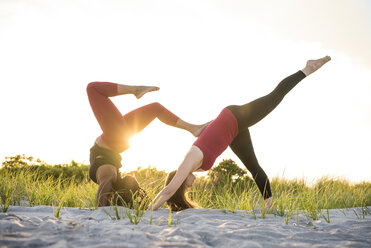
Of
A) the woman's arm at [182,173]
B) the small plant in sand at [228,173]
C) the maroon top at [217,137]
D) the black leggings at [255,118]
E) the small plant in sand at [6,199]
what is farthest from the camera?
the small plant in sand at [228,173]

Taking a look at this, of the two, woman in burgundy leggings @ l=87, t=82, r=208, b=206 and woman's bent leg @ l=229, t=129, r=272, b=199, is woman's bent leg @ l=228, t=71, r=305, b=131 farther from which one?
woman in burgundy leggings @ l=87, t=82, r=208, b=206

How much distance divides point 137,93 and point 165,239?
187 centimetres

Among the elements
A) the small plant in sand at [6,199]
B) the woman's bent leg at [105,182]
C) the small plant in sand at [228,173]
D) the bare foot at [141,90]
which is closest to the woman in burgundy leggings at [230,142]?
the woman's bent leg at [105,182]

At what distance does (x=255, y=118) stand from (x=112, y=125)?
1.75 meters

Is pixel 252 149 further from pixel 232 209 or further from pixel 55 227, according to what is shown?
pixel 55 227

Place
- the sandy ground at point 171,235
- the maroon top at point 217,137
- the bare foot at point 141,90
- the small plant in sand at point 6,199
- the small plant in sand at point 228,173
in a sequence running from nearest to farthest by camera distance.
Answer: the sandy ground at point 171,235, the small plant in sand at point 6,199, the maroon top at point 217,137, the bare foot at point 141,90, the small plant in sand at point 228,173

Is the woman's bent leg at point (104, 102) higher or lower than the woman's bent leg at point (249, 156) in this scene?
higher

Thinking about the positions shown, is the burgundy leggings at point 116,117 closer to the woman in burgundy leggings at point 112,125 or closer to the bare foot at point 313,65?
the woman in burgundy leggings at point 112,125

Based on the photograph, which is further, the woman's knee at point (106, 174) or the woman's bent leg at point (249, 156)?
the woman's bent leg at point (249, 156)

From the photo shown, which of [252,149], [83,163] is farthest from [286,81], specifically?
[83,163]

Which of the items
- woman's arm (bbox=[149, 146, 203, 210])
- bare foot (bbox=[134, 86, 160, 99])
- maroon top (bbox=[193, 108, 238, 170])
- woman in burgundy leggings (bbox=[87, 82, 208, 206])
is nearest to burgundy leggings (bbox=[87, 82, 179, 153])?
woman in burgundy leggings (bbox=[87, 82, 208, 206])

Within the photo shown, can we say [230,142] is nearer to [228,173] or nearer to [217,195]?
[217,195]

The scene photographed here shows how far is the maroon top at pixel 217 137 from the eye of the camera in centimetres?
300

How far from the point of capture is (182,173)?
9.39 feet
